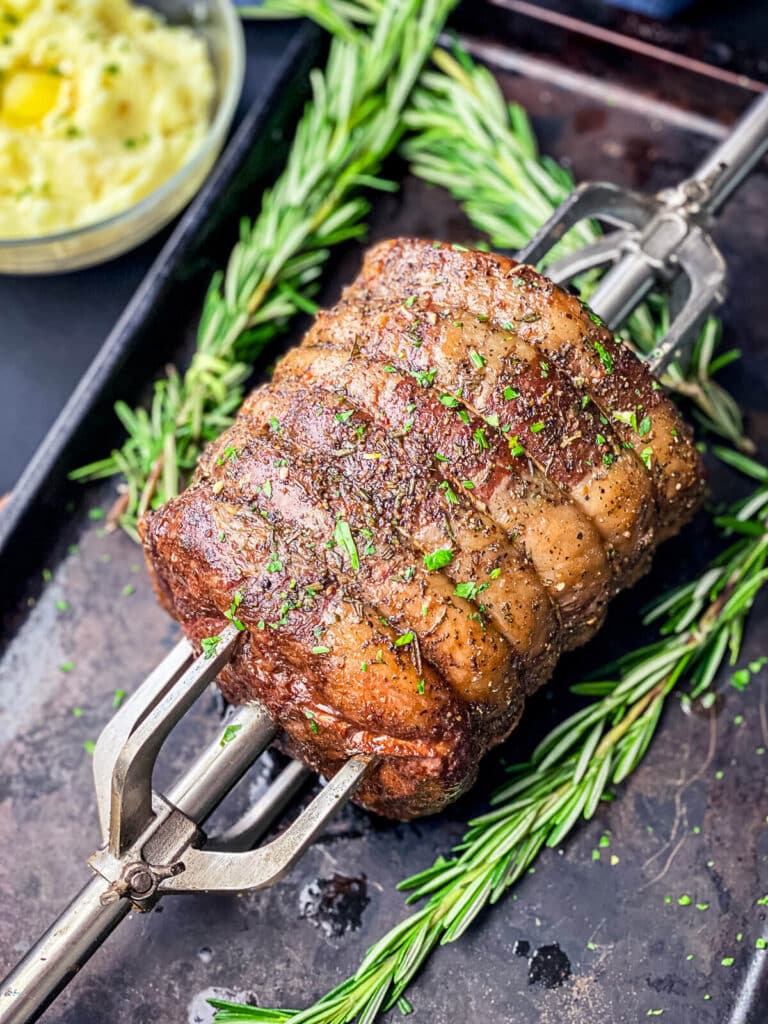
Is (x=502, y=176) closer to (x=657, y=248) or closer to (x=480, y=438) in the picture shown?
(x=657, y=248)

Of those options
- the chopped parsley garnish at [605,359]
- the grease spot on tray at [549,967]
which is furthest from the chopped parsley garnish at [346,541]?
the grease spot on tray at [549,967]

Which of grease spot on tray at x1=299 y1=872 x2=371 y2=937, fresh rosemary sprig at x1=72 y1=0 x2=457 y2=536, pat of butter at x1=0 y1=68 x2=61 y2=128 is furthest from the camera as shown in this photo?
pat of butter at x1=0 y1=68 x2=61 y2=128

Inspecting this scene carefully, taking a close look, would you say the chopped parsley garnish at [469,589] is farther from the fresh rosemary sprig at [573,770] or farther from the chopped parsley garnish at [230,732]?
the fresh rosemary sprig at [573,770]

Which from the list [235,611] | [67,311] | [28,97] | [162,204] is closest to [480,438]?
[235,611]

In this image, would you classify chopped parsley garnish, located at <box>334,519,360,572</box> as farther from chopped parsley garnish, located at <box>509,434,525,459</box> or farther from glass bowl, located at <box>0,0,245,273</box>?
glass bowl, located at <box>0,0,245,273</box>

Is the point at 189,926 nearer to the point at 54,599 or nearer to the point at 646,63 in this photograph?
the point at 54,599


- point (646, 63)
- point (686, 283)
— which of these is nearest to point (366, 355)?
point (686, 283)

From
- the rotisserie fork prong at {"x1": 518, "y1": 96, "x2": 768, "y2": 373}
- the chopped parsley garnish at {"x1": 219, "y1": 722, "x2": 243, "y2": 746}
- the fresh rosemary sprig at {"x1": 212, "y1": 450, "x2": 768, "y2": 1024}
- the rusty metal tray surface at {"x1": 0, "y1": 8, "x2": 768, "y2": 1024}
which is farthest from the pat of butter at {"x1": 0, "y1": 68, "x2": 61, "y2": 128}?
the fresh rosemary sprig at {"x1": 212, "y1": 450, "x2": 768, "y2": 1024}
